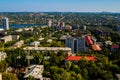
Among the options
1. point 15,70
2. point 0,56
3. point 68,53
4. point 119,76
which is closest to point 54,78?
point 119,76

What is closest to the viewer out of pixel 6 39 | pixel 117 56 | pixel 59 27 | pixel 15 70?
pixel 15 70

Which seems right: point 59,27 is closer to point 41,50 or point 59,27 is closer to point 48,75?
point 41,50

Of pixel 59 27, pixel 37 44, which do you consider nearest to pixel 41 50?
pixel 37 44

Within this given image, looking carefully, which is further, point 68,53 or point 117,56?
point 68,53

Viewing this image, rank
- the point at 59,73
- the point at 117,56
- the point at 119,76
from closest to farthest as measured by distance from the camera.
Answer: the point at 119,76
the point at 59,73
the point at 117,56

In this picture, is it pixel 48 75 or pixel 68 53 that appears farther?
pixel 68 53

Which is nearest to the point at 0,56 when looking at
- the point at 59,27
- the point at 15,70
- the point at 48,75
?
the point at 15,70

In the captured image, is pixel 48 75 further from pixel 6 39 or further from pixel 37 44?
pixel 6 39

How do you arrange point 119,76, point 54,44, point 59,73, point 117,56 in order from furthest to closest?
point 54,44 → point 117,56 → point 59,73 → point 119,76

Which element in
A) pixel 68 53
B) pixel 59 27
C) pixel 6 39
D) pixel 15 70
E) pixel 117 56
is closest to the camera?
pixel 15 70
